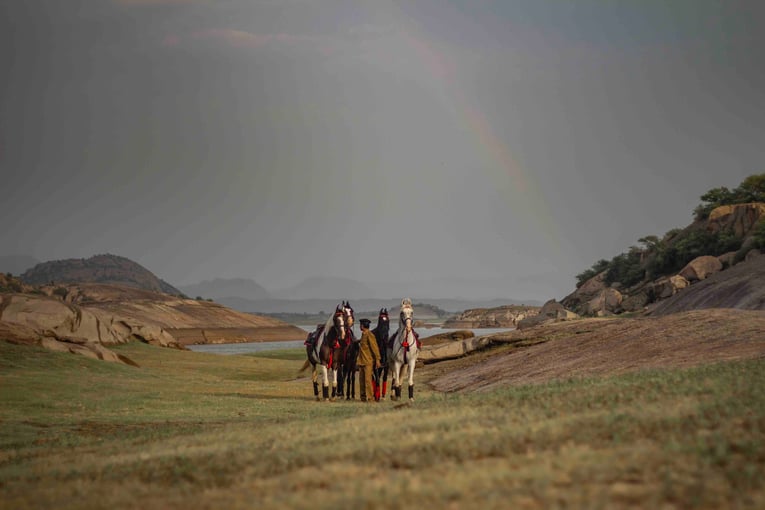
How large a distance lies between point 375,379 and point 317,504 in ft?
64.2

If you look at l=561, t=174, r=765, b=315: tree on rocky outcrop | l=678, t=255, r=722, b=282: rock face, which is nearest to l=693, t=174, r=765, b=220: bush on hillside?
l=561, t=174, r=765, b=315: tree on rocky outcrop

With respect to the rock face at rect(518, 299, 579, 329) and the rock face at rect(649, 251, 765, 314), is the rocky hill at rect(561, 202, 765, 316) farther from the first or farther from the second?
the rock face at rect(518, 299, 579, 329)

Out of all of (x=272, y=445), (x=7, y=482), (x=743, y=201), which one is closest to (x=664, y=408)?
(x=272, y=445)

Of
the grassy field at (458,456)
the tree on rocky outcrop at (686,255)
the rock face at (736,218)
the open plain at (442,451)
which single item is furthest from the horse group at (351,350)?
the rock face at (736,218)

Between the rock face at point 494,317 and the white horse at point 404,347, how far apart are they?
116 metres

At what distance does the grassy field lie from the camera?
28.2 ft

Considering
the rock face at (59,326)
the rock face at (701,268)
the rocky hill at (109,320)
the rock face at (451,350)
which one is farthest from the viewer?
the rock face at (701,268)

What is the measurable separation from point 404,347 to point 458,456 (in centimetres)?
1549

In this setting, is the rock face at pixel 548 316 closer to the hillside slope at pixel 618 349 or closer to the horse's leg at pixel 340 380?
the hillside slope at pixel 618 349

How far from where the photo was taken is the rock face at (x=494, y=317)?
481 ft

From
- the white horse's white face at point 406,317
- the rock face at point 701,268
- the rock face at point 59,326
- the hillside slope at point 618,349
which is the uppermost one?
the rock face at point 701,268

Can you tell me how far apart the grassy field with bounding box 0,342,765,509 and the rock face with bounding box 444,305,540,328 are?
12790 centimetres

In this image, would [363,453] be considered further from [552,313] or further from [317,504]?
[552,313]

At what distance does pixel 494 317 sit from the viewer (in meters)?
155
